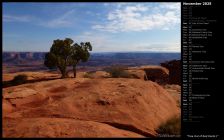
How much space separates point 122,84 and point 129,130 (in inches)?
189

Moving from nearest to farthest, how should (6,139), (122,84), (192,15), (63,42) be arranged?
(6,139) → (192,15) → (122,84) → (63,42)

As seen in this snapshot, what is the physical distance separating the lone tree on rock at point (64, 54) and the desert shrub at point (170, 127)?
18.4m

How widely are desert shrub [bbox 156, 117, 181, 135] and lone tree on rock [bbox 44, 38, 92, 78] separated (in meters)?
18.4

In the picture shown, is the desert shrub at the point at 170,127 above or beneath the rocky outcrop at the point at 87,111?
beneath

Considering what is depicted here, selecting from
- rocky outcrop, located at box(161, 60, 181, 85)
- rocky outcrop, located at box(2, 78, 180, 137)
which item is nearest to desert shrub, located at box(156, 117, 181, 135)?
rocky outcrop, located at box(2, 78, 180, 137)

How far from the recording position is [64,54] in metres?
29.8

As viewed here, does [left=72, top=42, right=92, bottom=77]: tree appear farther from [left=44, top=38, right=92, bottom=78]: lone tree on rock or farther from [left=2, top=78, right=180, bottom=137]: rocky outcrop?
[left=2, top=78, right=180, bottom=137]: rocky outcrop

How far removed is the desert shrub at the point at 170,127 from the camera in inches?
444

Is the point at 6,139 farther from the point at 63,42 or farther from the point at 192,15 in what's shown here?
the point at 63,42

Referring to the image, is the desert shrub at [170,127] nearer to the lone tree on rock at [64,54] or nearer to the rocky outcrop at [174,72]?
the lone tree on rock at [64,54]

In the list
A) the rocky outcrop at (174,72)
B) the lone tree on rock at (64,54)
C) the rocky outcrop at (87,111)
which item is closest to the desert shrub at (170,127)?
the rocky outcrop at (87,111)

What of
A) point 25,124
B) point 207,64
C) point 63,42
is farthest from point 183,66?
point 63,42

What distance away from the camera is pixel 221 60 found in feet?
30.6

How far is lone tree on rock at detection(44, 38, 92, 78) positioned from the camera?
29141 millimetres
